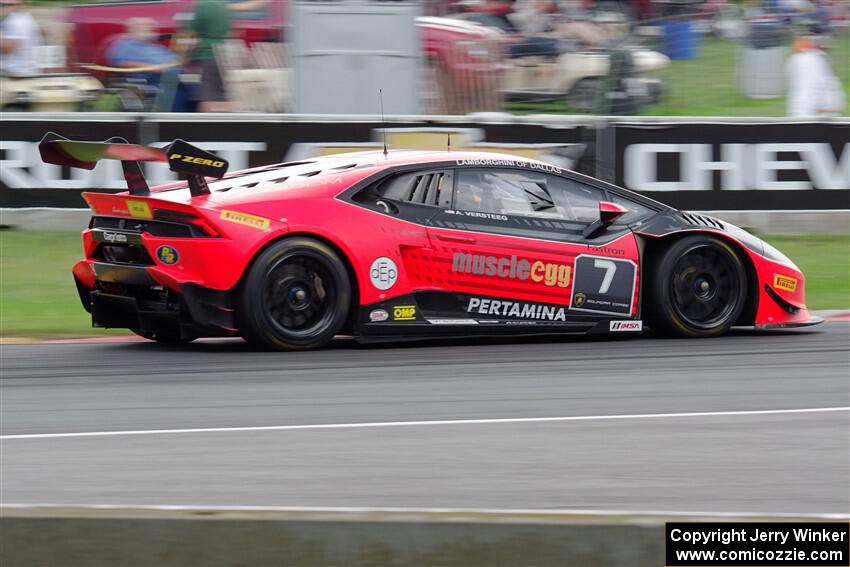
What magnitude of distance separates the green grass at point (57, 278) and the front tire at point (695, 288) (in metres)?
2.22

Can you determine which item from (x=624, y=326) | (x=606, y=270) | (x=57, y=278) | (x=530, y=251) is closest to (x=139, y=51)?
(x=57, y=278)

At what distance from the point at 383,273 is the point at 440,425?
2017 millimetres

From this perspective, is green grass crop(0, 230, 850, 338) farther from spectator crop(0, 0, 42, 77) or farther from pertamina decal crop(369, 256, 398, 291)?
pertamina decal crop(369, 256, 398, 291)

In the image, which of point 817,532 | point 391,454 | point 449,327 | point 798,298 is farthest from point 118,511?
point 798,298

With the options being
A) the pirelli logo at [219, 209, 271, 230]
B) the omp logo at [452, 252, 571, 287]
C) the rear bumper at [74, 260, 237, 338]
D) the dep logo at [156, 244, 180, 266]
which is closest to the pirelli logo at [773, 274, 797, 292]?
the omp logo at [452, 252, 571, 287]

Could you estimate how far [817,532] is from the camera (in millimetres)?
3480

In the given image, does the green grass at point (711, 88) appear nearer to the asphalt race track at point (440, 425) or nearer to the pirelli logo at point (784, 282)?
the pirelli logo at point (784, 282)

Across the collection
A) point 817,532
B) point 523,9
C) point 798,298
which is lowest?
point 798,298

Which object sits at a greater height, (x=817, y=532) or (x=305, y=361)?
(x=817, y=532)

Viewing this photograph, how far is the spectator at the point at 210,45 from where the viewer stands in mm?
14281

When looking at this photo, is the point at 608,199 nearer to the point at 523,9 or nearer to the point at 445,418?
the point at 445,418

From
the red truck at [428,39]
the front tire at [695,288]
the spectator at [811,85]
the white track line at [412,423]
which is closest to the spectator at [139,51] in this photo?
the red truck at [428,39]

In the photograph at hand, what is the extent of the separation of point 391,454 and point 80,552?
254cm

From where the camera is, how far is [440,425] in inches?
252
